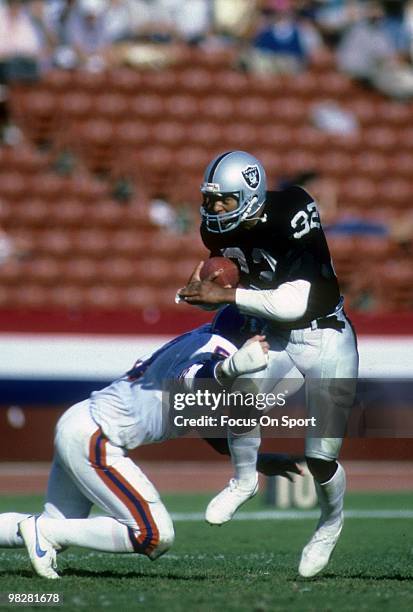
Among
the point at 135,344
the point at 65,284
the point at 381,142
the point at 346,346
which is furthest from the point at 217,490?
the point at 381,142

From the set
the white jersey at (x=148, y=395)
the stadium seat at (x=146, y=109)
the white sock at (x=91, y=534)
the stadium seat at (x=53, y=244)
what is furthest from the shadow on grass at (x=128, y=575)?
the stadium seat at (x=146, y=109)

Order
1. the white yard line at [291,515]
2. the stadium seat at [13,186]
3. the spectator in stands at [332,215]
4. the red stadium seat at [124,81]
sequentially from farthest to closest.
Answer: the red stadium seat at [124,81]
the stadium seat at [13,186]
the spectator in stands at [332,215]
the white yard line at [291,515]

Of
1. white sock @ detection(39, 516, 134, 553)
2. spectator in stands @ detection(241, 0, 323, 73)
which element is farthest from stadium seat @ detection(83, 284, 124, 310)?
white sock @ detection(39, 516, 134, 553)

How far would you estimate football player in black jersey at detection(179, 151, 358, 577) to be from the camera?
5.34m

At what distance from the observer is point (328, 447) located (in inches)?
210

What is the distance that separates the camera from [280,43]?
44.8 feet

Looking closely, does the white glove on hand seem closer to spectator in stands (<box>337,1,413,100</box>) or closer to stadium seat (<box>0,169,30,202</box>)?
stadium seat (<box>0,169,30,202</box>)

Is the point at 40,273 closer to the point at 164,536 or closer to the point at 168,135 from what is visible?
the point at 168,135

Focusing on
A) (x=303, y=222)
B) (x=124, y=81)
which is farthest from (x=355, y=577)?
(x=124, y=81)

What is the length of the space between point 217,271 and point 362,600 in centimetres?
152

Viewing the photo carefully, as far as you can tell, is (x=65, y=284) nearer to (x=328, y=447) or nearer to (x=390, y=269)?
(x=390, y=269)

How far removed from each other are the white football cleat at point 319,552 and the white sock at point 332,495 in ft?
0.12

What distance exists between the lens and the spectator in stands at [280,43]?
44.6ft

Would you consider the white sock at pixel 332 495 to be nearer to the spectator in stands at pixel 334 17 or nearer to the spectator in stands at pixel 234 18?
the spectator in stands at pixel 234 18
